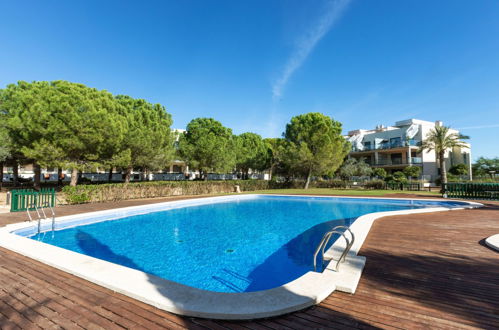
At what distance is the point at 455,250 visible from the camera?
5195 millimetres

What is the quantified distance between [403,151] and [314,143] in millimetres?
16945

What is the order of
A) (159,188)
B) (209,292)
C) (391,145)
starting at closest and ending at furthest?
1. (209,292)
2. (159,188)
3. (391,145)

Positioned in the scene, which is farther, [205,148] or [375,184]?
[375,184]

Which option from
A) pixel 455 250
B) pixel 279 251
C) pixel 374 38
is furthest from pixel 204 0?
pixel 455 250

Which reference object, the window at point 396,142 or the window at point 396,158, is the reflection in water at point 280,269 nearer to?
the window at point 396,142

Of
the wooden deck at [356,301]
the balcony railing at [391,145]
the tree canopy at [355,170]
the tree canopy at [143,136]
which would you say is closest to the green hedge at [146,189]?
the tree canopy at [143,136]

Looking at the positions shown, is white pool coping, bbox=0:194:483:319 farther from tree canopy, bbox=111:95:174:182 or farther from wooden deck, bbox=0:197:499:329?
tree canopy, bbox=111:95:174:182

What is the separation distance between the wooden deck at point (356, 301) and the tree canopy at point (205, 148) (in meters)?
21.1

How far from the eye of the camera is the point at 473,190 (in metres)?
16.1

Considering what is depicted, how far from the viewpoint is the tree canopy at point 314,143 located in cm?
2837

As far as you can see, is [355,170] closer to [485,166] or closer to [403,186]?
[403,186]

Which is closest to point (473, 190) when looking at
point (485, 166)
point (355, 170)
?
point (355, 170)

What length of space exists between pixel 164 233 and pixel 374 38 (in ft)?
58.0

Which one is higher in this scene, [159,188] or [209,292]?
[159,188]
